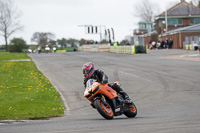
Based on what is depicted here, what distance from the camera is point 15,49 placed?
316ft

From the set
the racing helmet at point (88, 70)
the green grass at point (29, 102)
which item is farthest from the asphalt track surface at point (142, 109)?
the racing helmet at point (88, 70)

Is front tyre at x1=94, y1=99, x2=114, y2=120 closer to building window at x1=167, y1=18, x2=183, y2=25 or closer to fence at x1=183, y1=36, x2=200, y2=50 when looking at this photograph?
fence at x1=183, y1=36, x2=200, y2=50

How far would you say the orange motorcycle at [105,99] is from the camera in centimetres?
961

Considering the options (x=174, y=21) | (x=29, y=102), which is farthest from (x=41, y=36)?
(x=29, y=102)

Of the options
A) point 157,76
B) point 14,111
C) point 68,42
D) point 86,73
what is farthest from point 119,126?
point 68,42

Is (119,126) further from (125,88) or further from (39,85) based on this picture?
(39,85)

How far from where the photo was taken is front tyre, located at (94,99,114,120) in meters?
9.49

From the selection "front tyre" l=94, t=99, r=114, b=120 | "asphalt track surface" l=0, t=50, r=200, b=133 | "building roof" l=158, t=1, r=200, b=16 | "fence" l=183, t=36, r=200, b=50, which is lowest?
"asphalt track surface" l=0, t=50, r=200, b=133

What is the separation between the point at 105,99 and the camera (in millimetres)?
9992

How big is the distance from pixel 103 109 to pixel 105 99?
460mm

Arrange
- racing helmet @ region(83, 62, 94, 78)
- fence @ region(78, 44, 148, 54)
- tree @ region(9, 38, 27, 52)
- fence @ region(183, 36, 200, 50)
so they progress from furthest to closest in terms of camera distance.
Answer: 1. tree @ region(9, 38, 27, 52)
2. fence @ region(183, 36, 200, 50)
3. fence @ region(78, 44, 148, 54)
4. racing helmet @ region(83, 62, 94, 78)

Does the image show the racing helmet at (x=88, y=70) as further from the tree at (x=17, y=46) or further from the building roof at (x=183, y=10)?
the tree at (x=17, y=46)

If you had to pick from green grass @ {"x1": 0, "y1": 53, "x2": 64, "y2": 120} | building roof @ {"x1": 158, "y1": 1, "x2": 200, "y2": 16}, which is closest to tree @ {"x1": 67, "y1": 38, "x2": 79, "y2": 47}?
building roof @ {"x1": 158, "y1": 1, "x2": 200, "y2": 16}

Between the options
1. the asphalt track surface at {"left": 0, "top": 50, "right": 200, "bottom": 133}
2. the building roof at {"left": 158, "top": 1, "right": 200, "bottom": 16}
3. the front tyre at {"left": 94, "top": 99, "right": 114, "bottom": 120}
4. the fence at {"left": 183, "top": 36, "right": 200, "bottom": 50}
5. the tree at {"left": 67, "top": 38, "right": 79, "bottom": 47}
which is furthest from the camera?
the tree at {"left": 67, "top": 38, "right": 79, "bottom": 47}
